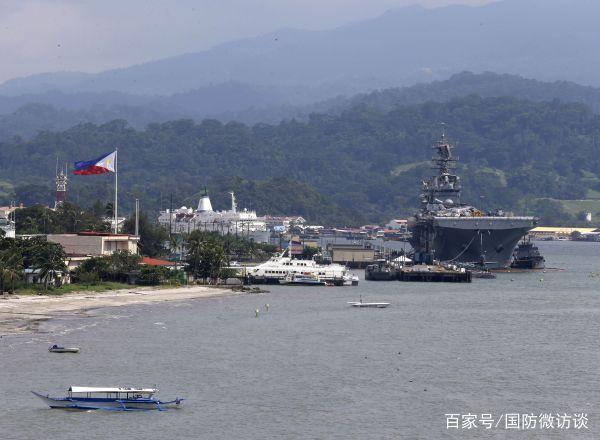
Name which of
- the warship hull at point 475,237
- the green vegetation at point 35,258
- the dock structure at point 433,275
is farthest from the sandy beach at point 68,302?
the warship hull at point 475,237

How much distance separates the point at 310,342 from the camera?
306 ft

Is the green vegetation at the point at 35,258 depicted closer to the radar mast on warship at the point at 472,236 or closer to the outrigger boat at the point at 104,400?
the outrigger boat at the point at 104,400

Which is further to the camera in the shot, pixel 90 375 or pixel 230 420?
pixel 90 375

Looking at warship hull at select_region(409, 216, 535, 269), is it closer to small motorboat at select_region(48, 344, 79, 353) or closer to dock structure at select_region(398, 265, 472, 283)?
dock structure at select_region(398, 265, 472, 283)

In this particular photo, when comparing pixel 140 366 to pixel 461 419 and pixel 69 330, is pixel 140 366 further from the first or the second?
pixel 461 419

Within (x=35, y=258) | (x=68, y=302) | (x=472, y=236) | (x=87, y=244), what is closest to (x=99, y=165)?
(x=87, y=244)

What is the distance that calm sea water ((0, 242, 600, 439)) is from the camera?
Answer: 63781 mm

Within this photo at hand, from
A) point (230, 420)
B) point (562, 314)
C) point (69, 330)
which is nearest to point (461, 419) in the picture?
point (230, 420)

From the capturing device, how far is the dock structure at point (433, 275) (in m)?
168

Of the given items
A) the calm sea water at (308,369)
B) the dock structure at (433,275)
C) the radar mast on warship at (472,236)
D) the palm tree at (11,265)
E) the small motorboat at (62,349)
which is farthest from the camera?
the radar mast on warship at (472,236)

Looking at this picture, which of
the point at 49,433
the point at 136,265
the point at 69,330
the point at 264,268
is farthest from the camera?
the point at 264,268

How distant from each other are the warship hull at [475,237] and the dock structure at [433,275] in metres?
14.6

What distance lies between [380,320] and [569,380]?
115 ft

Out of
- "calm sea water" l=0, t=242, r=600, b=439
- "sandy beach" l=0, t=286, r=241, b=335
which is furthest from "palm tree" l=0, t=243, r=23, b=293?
"calm sea water" l=0, t=242, r=600, b=439
